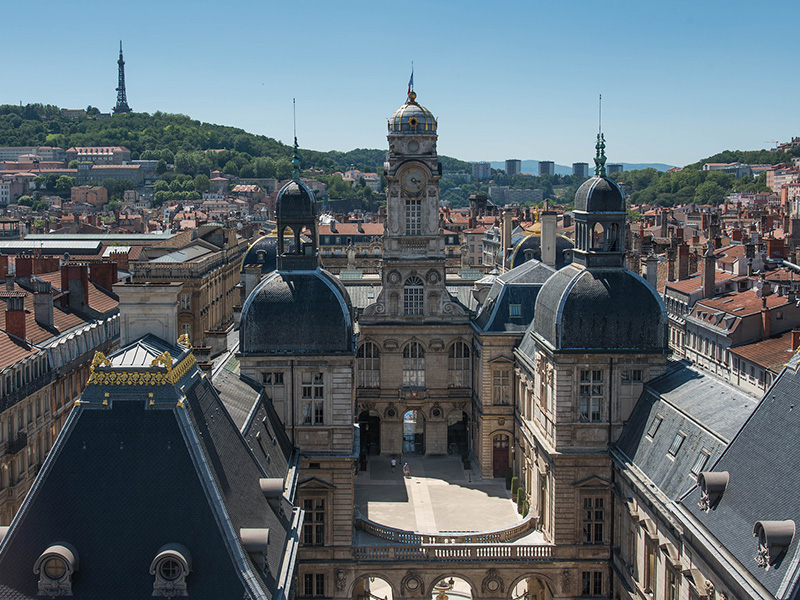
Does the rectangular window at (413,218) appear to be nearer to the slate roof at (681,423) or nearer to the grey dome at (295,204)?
→ the grey dome at (295,204)

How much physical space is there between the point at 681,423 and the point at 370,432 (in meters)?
35.8

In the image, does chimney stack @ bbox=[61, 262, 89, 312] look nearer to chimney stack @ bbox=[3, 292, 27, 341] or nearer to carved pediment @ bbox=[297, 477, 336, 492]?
chimney stack @ bbox=[3, 292, 27, 341]

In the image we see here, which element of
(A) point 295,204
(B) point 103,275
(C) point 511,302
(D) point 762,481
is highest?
(A) point 295,204

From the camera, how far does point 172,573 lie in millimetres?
28734

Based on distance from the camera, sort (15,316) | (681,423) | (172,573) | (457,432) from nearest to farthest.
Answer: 1. (172,573)
2. (681,423)
3. (15,316)
4. (457,432)

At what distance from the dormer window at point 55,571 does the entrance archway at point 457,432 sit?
50.6 metres

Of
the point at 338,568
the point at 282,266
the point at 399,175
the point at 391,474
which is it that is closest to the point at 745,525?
the point at 338,568

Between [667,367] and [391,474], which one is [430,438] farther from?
[667,367]

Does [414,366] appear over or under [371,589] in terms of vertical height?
over

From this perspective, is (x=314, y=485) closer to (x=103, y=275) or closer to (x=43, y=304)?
(x=43, y=304)

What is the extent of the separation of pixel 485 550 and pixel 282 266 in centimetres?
1841

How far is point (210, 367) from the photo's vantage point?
54.0 metres

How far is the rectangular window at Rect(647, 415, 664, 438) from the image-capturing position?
48.0 m

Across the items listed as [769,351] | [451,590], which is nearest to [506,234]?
[769,351]
